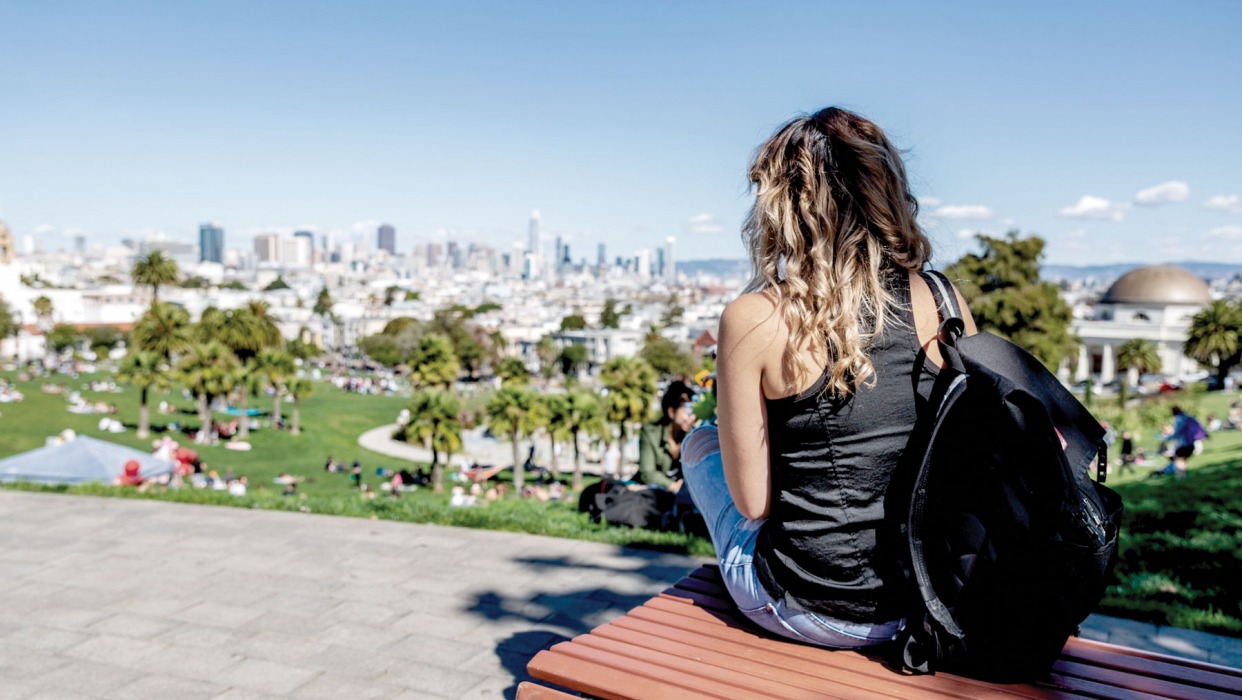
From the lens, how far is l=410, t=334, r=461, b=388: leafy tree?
3441cm

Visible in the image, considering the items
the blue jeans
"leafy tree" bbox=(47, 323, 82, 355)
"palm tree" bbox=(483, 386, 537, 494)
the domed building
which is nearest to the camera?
the blue jeans

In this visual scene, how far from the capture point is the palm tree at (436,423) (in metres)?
26.0

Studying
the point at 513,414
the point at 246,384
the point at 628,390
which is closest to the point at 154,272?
the point at 246,384

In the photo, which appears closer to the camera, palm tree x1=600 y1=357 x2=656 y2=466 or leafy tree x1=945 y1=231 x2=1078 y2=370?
palm tree x1=600 y1=357 x2=656 y2=466

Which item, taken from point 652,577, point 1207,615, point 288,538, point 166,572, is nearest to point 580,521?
point 652,577

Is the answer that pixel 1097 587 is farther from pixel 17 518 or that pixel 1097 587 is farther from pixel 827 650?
pixel 17 518

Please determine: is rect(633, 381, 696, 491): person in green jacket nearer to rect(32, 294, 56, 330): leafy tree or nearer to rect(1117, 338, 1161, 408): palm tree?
rect(1117, 338, 1161, 408): palm tree

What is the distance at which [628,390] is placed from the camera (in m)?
24.7

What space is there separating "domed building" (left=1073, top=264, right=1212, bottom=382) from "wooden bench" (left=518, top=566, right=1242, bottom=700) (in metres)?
53.7

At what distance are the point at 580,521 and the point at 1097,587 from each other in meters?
3.96

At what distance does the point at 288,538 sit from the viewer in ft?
16.4

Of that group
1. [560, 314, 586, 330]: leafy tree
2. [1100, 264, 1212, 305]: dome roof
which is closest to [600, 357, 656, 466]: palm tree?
[1100, 264, 1212, 305]: dome roof

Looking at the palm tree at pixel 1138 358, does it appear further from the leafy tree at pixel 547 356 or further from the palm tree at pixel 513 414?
the leafy tree at pixel 547 356

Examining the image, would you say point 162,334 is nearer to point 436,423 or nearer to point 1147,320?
point 436,423
